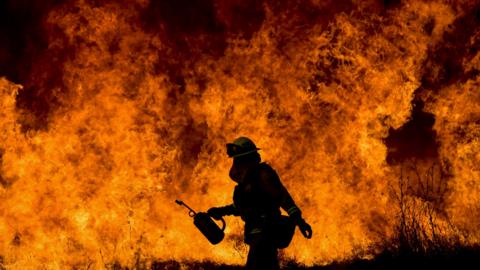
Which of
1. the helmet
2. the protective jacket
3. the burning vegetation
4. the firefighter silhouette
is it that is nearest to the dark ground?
the burning vegetation

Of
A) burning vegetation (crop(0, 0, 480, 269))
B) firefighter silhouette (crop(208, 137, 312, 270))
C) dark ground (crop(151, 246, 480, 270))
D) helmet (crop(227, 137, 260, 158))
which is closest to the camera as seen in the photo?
firefighter silhouette (crop(208, 137, 312, 270))

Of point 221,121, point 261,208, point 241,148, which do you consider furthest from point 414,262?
point 221,121

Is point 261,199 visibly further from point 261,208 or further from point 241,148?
point 241,148

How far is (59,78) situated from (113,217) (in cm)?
290

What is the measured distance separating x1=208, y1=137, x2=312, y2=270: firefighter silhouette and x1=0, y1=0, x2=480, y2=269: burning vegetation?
339 centimetres

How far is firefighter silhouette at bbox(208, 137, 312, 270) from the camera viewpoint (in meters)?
5.06

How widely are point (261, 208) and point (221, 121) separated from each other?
4.49 metres

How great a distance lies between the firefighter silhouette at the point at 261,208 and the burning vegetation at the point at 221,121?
11.1 ft

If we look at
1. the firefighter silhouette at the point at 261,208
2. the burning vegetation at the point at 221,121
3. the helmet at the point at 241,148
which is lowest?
the firefighter silhouette at the point at 261,208

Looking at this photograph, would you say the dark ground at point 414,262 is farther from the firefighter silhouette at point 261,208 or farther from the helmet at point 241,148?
the helmet at point 241,148

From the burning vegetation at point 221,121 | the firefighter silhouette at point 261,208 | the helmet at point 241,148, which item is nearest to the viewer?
the firefighter silhouette at point 261,208

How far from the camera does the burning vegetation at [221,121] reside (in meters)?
9.01

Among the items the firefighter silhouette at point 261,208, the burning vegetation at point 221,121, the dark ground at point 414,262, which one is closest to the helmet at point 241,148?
the firefighter silhouette at point 261,208

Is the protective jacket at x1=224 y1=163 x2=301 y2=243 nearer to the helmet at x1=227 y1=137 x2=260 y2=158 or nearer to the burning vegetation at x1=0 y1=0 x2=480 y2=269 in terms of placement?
the helmet at x1=227 y1=137 x2=260 y2=158
